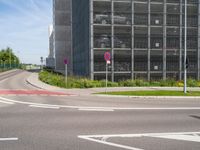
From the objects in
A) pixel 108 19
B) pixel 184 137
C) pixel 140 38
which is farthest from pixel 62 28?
pixel 184 137

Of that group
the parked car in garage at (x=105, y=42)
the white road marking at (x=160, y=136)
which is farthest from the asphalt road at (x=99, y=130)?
the parked car in garage at (x=105, y=42)

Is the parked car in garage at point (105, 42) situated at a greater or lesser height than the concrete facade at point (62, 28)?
lesser

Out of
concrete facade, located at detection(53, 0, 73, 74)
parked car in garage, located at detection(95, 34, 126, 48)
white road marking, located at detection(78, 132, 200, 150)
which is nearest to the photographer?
white road marking, located at detection(78, 132, 200, 150)

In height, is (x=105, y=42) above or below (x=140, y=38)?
below

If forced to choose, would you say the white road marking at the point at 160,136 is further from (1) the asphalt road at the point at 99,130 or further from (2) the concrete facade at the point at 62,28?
(2) the concrete facade at the point at 62,28

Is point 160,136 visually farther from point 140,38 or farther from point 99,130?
point 140,38

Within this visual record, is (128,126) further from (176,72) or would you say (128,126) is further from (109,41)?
(176,72)

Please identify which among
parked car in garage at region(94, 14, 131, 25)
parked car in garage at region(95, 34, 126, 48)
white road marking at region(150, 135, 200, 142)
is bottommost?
white road marking at region(150, 135, 200, 142)

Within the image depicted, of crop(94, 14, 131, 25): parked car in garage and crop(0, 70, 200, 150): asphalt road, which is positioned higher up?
crop(94, 14, 131, 25): parked car in garage

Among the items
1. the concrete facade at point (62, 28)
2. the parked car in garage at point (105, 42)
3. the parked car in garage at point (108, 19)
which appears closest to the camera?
the parked car in garage at point (105, 42)

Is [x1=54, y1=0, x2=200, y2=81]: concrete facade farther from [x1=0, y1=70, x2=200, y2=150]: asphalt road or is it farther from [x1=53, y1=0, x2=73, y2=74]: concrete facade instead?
[x1=53, y1=0, x2=73, y2=74]: concrete facade

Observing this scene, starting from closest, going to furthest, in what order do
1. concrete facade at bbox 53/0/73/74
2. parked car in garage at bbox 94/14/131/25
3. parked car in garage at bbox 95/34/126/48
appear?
1. parked car in garage at bbox 95/34/126/48
2. parked car in garage at bbox 94/14/131/25
3. concrete facade at bbox 53/0/73/74

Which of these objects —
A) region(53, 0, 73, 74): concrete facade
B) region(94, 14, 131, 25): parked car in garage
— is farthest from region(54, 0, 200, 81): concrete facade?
region(53, 0, 73, 74): concrete facade

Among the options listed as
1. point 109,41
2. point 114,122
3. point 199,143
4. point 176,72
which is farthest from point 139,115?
point 176,72
